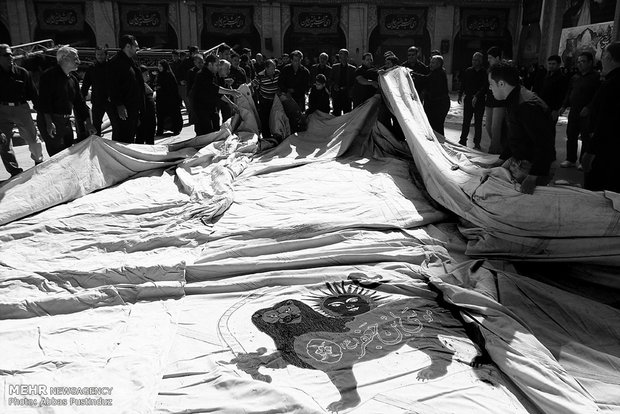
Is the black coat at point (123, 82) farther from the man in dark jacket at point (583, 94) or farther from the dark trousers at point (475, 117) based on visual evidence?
the man in dark jacket at point (583, 94)

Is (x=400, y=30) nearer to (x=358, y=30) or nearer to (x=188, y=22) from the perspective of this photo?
(x=358, y=30)

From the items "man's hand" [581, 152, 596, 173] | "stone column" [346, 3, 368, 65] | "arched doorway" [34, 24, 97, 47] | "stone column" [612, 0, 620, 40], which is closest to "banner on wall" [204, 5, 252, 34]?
"stone column" [346, 3, 368, 65]

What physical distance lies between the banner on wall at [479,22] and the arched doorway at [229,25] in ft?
29.9

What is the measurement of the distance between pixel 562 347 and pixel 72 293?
8.18 ft

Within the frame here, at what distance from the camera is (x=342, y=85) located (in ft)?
28.0

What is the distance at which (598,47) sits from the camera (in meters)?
15.2

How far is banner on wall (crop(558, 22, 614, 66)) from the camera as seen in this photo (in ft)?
48.8

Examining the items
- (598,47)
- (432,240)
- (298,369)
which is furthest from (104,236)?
(598,47)

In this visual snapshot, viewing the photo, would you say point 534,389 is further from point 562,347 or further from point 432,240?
point 432,240

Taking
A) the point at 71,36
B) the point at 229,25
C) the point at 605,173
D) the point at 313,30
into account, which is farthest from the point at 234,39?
the point at 605,173

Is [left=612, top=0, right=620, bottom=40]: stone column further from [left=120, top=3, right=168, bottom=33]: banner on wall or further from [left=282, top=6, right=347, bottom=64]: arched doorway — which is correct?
[left=120, top=3, right=168, bottom=33]: banner on wall

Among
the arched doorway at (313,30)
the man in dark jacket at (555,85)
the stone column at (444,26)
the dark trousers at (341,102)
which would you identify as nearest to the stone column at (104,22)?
the arched doorway at (313,30)

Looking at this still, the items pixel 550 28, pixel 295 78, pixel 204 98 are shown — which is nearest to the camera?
pixel 204 98

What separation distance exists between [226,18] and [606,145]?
65.1ft
